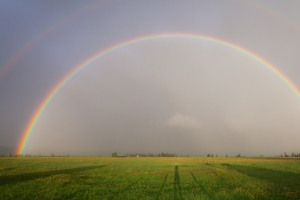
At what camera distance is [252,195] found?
53.3ft

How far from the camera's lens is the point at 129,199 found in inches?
587

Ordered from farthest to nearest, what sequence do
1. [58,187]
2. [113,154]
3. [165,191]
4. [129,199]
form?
[113,154], [58,187], [165,191], [129,199]

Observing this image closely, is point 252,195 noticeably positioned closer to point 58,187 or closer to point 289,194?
point 289,194

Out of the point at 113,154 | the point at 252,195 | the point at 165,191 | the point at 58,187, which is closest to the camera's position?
the point at 252,195

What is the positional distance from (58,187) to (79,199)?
5.18 metres

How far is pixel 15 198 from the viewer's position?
1515 cm

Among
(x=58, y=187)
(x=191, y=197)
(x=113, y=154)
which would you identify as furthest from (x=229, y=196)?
(x=113, y=154)

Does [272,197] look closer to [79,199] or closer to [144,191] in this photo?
[144,191]

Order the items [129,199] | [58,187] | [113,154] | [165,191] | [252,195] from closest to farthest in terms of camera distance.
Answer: [129,199] < [252,195] < [165,191] < [58,187] < [113,154]

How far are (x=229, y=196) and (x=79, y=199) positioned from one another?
9.85m

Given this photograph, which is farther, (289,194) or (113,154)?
(113,154)

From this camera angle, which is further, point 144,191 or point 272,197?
point 144,191

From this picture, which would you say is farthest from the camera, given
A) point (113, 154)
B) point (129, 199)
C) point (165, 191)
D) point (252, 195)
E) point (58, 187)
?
point (113, 154)

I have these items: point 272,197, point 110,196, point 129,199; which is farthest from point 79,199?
point 272,197
